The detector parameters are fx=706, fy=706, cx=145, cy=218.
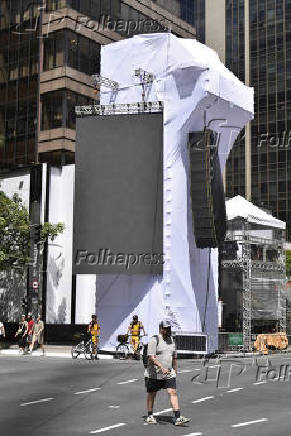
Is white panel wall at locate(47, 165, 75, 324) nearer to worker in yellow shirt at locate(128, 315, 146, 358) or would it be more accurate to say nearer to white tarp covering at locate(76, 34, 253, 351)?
white tarp covering at locate(76, 34, 253, 351)

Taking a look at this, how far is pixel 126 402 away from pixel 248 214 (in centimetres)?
2417

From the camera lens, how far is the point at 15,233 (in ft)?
121

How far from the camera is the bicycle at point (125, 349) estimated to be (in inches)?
1115

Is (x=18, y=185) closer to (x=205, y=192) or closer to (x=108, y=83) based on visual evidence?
(x=108, y=83)

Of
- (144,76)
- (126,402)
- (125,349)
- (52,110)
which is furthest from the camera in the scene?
(52,110)

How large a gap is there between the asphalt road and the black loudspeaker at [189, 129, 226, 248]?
8159mm

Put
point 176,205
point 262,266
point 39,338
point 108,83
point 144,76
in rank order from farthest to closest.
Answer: point 262,266 → point 108,83 → point 39,338 → point 144,76 → point 176,205

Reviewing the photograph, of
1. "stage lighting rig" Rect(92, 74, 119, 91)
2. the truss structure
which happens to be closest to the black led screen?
the truss structure

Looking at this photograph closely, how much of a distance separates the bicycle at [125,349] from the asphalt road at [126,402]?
477 centimetres

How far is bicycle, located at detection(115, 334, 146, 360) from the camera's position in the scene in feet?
92.9

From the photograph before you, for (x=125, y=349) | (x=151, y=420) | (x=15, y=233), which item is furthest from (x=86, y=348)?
(x=151, y=420)

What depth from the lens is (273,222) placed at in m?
38.2

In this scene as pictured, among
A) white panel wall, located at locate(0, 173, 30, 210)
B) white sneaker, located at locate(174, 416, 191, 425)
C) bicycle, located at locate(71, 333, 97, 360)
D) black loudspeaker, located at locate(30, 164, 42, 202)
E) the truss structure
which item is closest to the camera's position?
white sneaker, located at locate(174, 416, 191, 425)

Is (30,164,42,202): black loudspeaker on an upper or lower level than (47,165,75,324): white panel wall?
upper
